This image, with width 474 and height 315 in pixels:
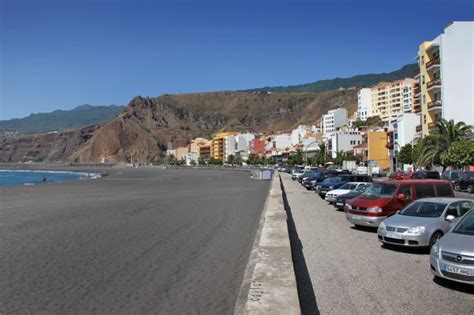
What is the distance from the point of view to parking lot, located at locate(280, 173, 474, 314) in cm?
744

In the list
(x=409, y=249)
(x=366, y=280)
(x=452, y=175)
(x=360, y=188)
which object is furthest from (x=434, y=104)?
(x=366, y=280)

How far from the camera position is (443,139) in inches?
1946

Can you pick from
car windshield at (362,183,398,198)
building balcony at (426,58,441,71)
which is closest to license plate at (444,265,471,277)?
car windshield at (362,183,398,198)

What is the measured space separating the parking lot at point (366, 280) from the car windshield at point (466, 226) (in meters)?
0.95

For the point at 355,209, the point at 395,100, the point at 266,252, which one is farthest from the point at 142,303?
the point at 395,100

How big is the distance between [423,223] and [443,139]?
41589 mm

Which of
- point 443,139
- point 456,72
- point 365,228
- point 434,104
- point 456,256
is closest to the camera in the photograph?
point 456,256

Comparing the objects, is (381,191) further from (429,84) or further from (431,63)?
(429,84)

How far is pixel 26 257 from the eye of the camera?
12891 mm

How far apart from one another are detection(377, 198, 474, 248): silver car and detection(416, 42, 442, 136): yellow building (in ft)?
169

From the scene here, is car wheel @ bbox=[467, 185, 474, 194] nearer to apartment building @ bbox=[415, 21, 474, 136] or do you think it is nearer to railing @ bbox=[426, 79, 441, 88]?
apartment building @ bbox=[415, 21, 474, 136]

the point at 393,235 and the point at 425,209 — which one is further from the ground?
the point at 425,209

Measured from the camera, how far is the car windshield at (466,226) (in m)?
8.74

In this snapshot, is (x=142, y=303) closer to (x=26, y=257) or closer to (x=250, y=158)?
(x=26, y=257)
